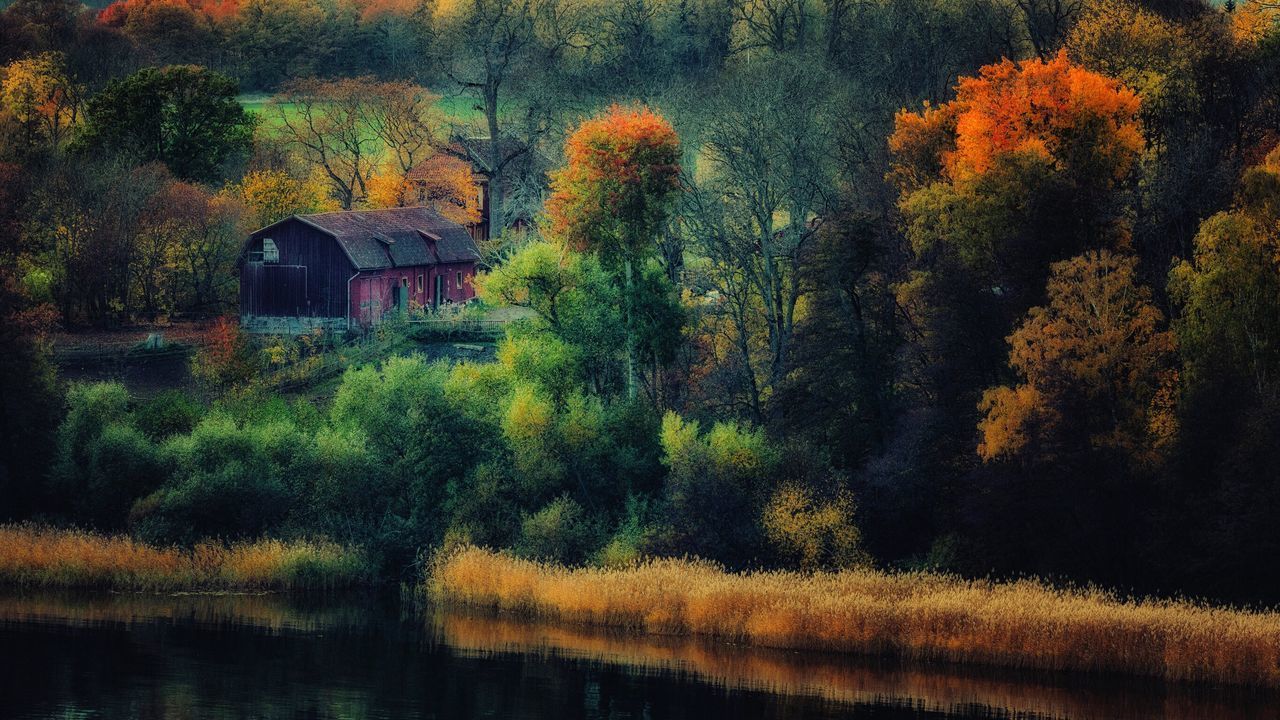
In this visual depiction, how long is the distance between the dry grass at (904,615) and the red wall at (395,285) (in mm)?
30228

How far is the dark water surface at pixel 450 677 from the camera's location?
36844mm

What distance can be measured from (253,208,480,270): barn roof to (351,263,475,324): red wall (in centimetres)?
49

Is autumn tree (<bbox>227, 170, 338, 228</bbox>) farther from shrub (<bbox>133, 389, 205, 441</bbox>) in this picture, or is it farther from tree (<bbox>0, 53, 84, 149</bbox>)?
shrub (<bbox>133, 389, 205, 441</bbox>)

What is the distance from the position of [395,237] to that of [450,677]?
45098 mm

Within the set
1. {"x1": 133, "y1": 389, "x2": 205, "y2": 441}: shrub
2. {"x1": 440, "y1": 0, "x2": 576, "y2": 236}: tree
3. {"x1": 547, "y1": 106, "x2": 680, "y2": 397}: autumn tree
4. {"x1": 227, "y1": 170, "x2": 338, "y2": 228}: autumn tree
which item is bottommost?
{"x1": 133, "y1": 389, "x2": 205, "y2": 441}: shrub

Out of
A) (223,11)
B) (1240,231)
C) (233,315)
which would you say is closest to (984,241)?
(1240,231)

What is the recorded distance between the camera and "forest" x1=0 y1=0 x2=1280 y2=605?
48.4 m

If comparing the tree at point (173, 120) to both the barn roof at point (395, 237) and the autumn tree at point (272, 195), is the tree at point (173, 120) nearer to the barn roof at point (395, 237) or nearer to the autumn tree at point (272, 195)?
the autumn tree at point (272, 195)

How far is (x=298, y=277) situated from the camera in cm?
7819

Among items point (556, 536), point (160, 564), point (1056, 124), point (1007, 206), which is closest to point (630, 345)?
point (556, 536)

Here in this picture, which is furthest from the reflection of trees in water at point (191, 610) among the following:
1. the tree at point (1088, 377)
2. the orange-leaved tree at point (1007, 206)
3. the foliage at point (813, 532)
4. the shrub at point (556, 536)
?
the orange-leaved tree at point (1007, 206)

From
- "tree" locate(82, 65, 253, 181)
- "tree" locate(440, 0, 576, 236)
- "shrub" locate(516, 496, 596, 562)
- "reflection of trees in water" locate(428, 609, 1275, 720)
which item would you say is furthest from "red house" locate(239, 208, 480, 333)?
"reflection of trees in water" locate(428, 609, 1275, 720)

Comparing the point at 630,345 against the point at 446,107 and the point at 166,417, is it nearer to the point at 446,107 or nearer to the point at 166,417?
the point at 166,417

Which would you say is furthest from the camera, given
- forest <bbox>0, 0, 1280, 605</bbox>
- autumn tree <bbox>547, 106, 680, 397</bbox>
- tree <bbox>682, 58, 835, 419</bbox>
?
tree <bbox>682, 58, 835, 419</bbox>
